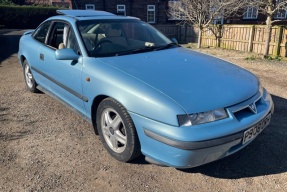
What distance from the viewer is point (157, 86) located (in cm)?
247

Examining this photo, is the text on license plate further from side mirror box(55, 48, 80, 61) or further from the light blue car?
side mirror box(55, 48, 80, 61)

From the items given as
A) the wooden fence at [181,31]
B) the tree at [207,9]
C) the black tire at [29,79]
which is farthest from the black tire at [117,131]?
the wooden fence at [181,31]

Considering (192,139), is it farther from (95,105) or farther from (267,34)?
(267,34)

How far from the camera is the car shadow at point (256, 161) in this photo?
2.76 m

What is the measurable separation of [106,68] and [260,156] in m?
2.11

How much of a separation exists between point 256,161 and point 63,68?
2715 mm

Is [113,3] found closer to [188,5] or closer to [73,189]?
[188,5]

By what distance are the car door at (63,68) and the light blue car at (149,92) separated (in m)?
0.01

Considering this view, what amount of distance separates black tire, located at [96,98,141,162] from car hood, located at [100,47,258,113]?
0.41 metres

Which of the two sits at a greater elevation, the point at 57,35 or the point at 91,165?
the point at 57,35

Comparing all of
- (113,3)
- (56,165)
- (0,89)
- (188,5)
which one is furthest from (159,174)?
(113,3)

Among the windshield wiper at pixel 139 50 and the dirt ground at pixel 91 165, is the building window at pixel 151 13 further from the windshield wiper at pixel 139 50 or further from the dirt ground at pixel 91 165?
the windshield wiper at pixel 139 50

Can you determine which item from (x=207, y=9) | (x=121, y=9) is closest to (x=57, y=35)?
(x=207, y=9)

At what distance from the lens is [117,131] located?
2.82 metres
